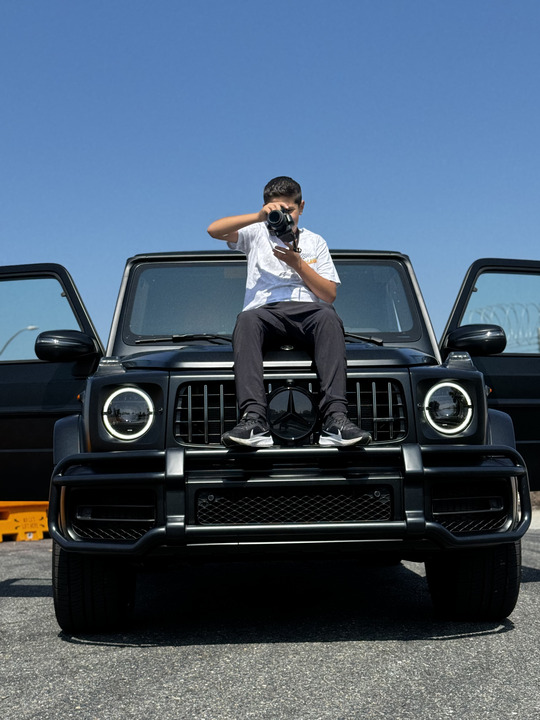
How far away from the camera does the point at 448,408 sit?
4059mm

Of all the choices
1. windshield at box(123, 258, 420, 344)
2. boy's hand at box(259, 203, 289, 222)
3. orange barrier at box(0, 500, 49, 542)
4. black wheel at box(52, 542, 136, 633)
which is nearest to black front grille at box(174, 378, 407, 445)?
black wheel at box(52, 542, 136, 633)

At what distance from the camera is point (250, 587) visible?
19.2ft

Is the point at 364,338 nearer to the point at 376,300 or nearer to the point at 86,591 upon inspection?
the point at 376,300

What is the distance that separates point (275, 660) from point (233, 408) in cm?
110

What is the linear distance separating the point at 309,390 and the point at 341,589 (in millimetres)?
2103

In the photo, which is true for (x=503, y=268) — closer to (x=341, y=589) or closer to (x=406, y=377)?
(x=406, y=377)

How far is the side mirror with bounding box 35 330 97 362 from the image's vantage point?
4668 mm

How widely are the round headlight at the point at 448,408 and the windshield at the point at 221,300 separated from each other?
1102mm

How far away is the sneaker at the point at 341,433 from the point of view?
3801mm

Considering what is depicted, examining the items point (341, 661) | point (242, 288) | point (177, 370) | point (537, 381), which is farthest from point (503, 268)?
point (341, 661)

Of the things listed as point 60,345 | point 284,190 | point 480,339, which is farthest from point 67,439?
point 480,339

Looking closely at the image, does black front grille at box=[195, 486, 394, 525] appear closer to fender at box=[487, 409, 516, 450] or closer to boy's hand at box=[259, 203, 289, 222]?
fender at box=[487, 409, 516, 450]

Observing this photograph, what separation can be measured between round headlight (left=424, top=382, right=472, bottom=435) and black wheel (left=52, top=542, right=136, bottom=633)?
158 centimetres

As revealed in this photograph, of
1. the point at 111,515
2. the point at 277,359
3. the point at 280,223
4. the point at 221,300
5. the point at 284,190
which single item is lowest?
the point at 111,515
